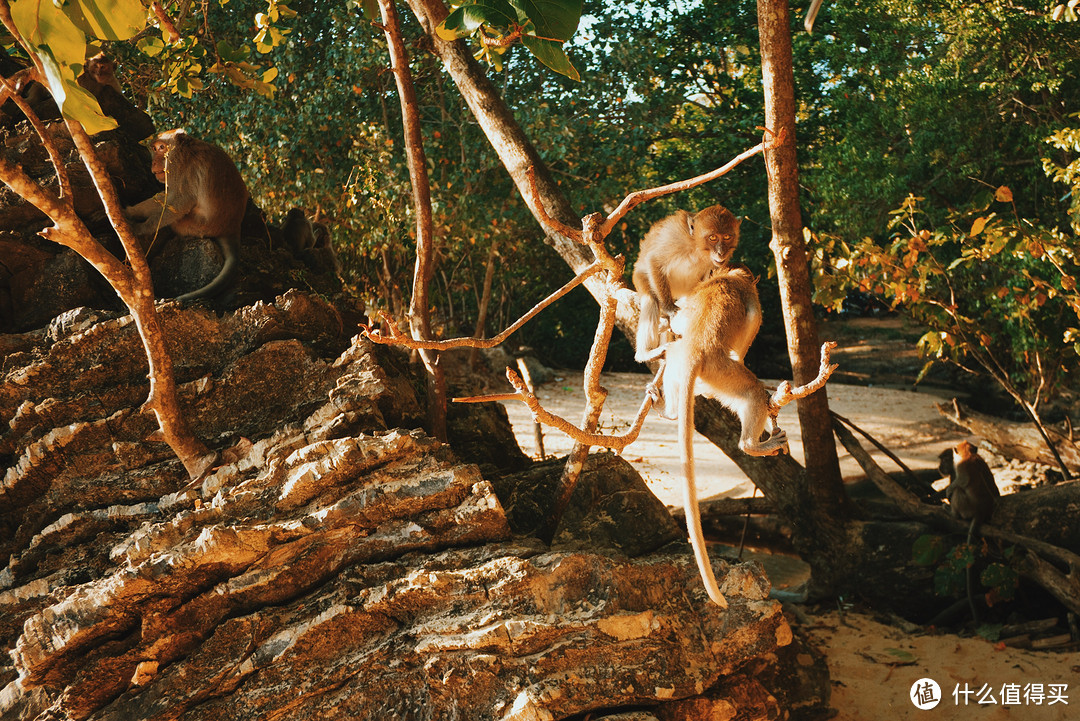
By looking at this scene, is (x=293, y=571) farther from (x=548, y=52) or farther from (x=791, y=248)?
(x=791, y=248)

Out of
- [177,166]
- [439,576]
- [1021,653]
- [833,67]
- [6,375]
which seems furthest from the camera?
[833,67]

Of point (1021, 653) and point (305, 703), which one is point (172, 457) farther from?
point (1021, 653)

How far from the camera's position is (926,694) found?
4.65 meters

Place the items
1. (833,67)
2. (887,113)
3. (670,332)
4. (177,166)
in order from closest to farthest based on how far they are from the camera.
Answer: (670,332), (177,166), (887,113), (833,67)

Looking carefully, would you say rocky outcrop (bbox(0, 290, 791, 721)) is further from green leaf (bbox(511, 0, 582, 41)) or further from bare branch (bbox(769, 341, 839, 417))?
green leaf (bbox(511, 0, 582, 41))

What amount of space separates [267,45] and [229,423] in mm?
1810

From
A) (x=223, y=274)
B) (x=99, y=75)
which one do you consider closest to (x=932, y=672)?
(x=223, y=274)

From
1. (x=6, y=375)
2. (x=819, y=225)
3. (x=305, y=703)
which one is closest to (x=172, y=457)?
(x=6, y=375)

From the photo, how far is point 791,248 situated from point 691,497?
2.76 m

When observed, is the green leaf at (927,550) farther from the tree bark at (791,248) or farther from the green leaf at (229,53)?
the green leaf at (229,53)

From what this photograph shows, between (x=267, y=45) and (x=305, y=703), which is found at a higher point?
(x=267, y=45)

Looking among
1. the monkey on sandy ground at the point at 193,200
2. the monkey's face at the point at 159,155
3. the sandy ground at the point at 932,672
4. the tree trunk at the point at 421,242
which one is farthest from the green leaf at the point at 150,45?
the sandy ground at the point at 932,672

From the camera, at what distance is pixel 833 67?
34.2 feet

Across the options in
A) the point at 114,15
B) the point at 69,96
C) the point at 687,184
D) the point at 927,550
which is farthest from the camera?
the point at 927,550
